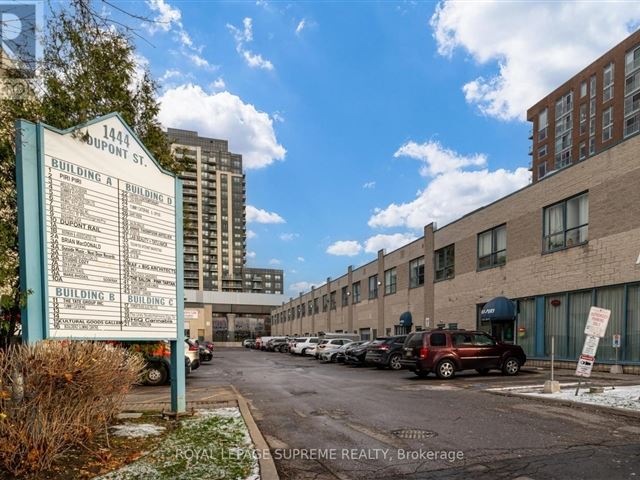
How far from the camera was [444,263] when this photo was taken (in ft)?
105

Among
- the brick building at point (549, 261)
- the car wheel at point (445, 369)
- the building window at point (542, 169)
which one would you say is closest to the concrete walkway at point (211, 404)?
the car wheel at point (445, 369)

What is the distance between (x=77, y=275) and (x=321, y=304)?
200ft

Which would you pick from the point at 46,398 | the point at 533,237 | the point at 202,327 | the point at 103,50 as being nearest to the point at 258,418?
the point at 46,398

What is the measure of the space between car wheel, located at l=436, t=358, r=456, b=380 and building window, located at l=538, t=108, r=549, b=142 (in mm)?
68710

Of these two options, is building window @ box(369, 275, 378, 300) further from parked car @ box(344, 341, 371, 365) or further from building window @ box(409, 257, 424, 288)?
parked car @ box(344, 341, 371, 365)

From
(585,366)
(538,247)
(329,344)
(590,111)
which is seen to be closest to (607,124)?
(590,111)

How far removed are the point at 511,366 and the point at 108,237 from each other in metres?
15.5

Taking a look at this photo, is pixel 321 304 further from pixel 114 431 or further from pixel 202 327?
pixel 114 431

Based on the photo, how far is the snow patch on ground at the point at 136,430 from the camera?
6.59 metres

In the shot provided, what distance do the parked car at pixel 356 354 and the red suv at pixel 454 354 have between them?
23.9 feet

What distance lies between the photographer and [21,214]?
577 centimetres

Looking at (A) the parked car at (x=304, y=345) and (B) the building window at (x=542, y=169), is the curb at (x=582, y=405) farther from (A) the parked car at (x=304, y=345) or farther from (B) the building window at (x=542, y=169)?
(B) the building window at (x=542, y=169)

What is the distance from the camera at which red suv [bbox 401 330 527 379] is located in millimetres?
16422

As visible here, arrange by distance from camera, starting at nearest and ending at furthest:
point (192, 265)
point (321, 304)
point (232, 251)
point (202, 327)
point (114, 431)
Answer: point (114, 431) → point (321, 304) → point (202, 327) → point (192, 265) → point (232, 251)
